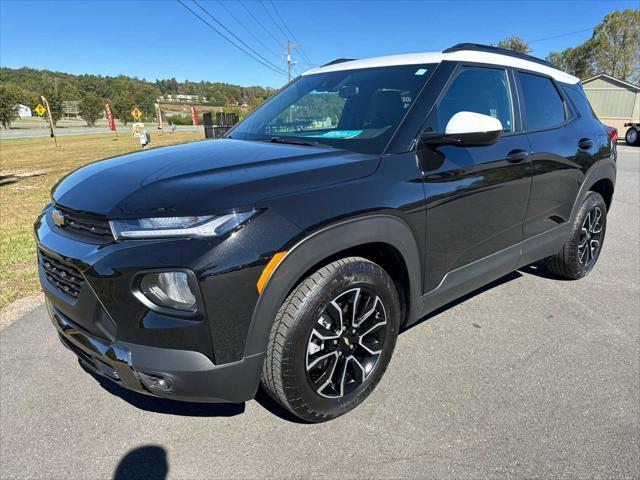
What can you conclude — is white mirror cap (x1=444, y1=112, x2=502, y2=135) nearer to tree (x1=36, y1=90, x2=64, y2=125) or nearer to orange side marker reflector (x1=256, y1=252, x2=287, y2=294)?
orange side marker reflector (x1=256, y1=252, x2=287, y2=294)

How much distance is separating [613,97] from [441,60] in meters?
42.6

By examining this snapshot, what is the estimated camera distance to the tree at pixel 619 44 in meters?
54.0

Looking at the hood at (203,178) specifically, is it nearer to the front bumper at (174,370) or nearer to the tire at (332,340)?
the tire at (332,340)

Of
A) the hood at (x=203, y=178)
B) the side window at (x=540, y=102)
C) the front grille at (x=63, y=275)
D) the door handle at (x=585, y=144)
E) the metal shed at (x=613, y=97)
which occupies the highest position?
the metal shed at (x=613, y=97)

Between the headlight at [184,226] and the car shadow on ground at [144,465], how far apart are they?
111cm

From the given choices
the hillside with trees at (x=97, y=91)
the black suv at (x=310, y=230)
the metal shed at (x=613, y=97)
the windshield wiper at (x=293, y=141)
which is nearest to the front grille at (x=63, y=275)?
the black suv at (x=310, y=230)

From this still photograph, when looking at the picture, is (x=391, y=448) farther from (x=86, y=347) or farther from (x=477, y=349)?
(x=86, y=347)

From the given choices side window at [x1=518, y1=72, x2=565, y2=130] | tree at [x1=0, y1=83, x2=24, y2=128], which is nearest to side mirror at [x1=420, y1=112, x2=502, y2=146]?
side window at [x1=518, y1=72, x2=565, y2=130]

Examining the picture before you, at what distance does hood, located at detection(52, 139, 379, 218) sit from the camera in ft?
5.97

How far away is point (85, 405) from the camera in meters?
2.53

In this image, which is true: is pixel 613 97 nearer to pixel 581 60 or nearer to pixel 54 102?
pixel 581 60

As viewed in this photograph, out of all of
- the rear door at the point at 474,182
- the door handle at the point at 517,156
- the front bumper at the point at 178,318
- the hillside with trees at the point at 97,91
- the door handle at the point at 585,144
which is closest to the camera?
the front bumper at the point at 178,318

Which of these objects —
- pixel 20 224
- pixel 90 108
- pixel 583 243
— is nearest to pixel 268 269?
pixel 583 243

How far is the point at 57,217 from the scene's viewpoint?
219cm
